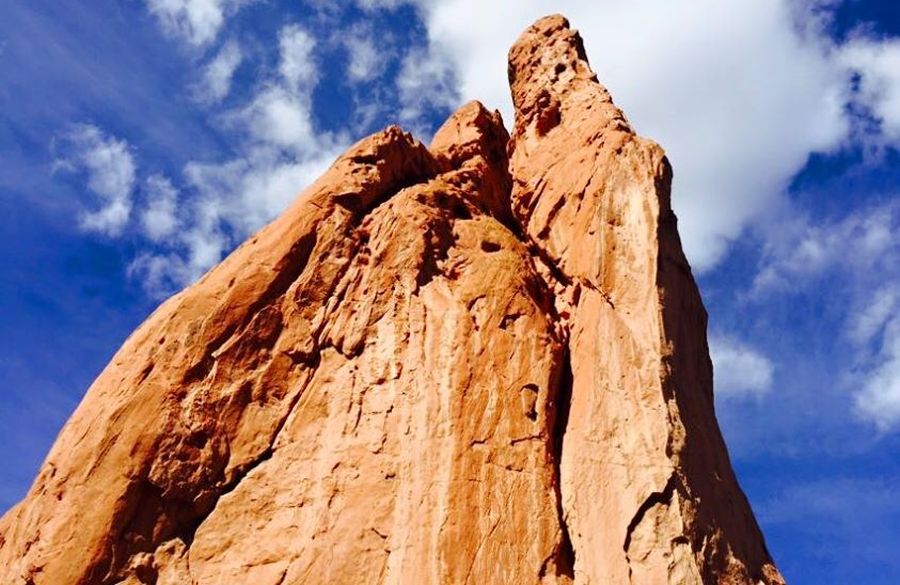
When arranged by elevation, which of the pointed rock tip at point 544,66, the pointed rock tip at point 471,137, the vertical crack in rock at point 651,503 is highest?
the pointed rock tip at point 544,66

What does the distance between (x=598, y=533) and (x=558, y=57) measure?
60.2 ft

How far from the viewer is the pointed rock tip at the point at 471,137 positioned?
2980 centimetres

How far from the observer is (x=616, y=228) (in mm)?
23438

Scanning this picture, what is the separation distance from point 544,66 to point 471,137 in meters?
4.13

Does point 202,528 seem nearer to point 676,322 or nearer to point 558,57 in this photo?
point 676,322

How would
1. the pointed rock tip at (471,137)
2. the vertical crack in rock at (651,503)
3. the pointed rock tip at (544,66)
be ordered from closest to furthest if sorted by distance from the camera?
the vertical crack in rock at (651,503) → the pointed rock tip at (471,137) → the pointed rock tip at (544,66)

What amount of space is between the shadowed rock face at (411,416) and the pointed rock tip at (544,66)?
6130 millimetres

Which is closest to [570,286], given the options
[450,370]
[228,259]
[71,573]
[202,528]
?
[450,370]

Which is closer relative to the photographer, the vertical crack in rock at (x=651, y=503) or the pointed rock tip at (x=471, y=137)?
the vertical crack in rock at (x=651, y=503)

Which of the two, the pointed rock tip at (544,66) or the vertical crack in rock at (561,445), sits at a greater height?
the pointed rock tip at (544,66)

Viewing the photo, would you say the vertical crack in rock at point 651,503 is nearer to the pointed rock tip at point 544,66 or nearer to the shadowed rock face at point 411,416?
the shadowed rock face at point 411,416

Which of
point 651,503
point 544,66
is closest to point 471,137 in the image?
point 544,66

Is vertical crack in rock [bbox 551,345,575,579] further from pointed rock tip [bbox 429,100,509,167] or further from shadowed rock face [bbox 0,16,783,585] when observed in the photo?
pointed rock tip [bbox 429,100,509,167]

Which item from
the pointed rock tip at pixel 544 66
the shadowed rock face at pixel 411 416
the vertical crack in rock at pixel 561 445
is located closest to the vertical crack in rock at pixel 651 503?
the shadowed rock face at pixel 411 416
